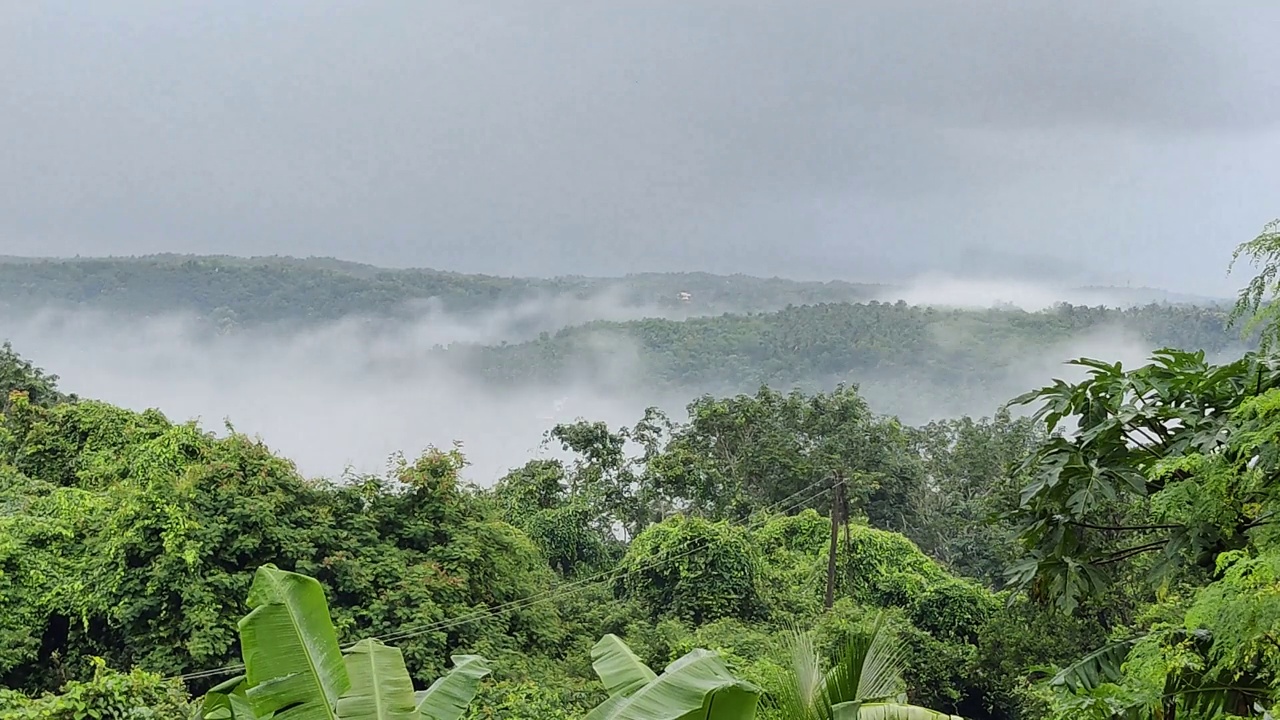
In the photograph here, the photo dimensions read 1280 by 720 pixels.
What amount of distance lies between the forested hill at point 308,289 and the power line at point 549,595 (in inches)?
2375

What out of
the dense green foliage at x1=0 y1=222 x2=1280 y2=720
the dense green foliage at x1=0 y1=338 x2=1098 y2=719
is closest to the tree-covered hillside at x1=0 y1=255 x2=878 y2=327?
the dense green foliage at x1=0 y1=338 x2=1098 y2=719

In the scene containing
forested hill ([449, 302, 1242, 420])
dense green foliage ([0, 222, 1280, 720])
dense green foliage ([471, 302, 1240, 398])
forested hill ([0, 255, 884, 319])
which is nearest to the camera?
dense green foliage ([0, 222, 1280, 720])

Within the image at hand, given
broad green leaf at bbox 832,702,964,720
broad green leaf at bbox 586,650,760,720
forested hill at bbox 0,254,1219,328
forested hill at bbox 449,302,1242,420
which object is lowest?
forested hill at bbox 449,302,1242,420

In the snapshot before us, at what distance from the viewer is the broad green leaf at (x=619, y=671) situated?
2844 mm

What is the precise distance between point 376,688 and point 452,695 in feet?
1.11

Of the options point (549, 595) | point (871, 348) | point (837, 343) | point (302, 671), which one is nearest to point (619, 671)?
point (302, 671)

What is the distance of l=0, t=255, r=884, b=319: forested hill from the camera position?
66812 millimetres

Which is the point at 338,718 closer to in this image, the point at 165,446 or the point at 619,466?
the point at 165,446

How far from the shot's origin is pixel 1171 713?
271cm

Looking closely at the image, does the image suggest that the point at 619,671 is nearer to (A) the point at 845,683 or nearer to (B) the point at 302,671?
(A) the point at 845,683

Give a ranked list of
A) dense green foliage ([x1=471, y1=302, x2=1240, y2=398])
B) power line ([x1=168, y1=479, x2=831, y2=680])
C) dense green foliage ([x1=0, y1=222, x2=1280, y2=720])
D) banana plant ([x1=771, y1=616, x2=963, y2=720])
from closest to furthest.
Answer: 1. dense green foliage ([x1=0, y1=222, x2=1280, y2=720])
2. banana plant ([x1=771, y1=616, x2=963, y2=720])
3. power line ([x1=168, y1=479, x2=831, y2=680])
4. dense green foliage ([x1=471, y1=302, x2=1240, y2=398])

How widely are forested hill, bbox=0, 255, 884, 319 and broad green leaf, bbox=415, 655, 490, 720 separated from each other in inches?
2856

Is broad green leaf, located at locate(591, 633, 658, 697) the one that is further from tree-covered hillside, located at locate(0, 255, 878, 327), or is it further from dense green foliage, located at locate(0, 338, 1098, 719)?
tree-covered hillside, located at locate(0, 255, 878, 327)

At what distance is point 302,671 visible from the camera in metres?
2.39
